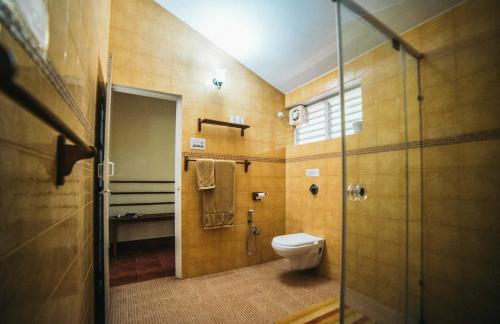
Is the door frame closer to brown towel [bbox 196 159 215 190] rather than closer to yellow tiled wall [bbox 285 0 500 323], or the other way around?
brown towel [bbox 196 159 215 190]

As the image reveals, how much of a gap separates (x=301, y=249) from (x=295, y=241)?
0.10 m

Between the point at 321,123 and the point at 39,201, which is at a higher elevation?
the point at 321,123

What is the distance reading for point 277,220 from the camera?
2934 millimetres

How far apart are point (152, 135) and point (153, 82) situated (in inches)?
57.3

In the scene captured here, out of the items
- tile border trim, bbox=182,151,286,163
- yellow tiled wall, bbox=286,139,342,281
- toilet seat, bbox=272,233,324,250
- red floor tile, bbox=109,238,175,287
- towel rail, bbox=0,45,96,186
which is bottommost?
red floor tile, bbox=109,238,175,287

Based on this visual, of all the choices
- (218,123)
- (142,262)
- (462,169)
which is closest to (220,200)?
(218,123)

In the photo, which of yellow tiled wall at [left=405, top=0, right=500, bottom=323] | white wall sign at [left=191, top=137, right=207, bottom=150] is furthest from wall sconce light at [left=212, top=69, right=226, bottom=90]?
yellow tiled wall at [left=405, top=0, right=500, bottom=323]

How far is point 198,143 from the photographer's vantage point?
8.13 ft

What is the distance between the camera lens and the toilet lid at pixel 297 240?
2.18 m

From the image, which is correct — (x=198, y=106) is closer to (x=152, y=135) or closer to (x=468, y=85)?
(x=152, y=135)

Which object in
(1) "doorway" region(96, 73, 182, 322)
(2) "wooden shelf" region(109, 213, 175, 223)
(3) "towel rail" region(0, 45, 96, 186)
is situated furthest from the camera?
(1) "doorway" region(96, 73, 182, 322)

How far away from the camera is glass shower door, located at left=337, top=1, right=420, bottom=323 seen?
1.38m

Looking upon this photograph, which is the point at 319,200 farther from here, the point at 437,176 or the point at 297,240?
the point at 437,176

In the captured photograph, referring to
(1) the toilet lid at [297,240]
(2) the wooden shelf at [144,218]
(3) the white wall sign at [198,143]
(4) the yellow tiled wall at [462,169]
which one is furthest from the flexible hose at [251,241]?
(4) the yellow tiled wall at [462,169]
